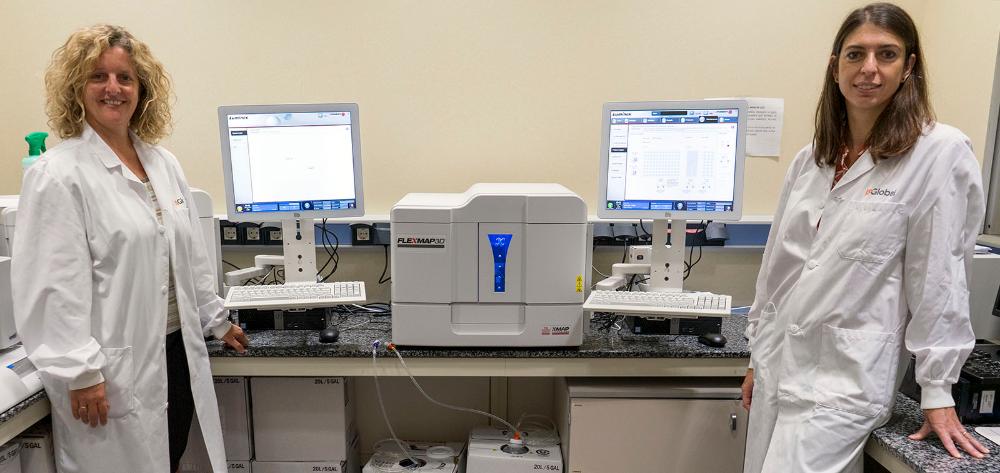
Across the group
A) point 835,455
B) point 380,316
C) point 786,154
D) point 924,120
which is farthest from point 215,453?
point 786,154

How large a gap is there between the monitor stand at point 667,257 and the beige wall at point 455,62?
1.82 ft

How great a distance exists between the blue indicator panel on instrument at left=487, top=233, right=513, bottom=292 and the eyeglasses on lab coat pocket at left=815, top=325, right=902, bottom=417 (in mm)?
820

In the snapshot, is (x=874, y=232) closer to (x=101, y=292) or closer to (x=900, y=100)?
(x=900, y=100)

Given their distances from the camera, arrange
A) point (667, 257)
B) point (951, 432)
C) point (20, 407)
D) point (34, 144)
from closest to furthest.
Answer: point (951, 432) → point (20, 407) → point (667, 257) → point (34, 144)

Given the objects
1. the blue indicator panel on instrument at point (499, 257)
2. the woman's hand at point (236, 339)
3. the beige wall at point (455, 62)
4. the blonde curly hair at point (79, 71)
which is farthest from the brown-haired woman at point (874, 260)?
the blonde curly hair at point (79, 71)

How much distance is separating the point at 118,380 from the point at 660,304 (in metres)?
1.40

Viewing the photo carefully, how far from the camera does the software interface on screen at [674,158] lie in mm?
1804

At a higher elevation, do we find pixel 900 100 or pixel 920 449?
pixel 900 100

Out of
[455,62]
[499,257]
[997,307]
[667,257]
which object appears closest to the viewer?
[997,307]

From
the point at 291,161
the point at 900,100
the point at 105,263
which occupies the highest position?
the point at 900,100

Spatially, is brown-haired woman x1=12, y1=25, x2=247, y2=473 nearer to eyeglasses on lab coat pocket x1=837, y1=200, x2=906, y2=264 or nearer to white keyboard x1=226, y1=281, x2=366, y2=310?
white keyboard x1=226, y1=281, x2=366, y2=310

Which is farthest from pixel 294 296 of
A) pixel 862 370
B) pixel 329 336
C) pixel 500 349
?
pixel 862 370

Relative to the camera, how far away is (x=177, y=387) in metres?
1.62

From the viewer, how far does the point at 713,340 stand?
1.82 metres
